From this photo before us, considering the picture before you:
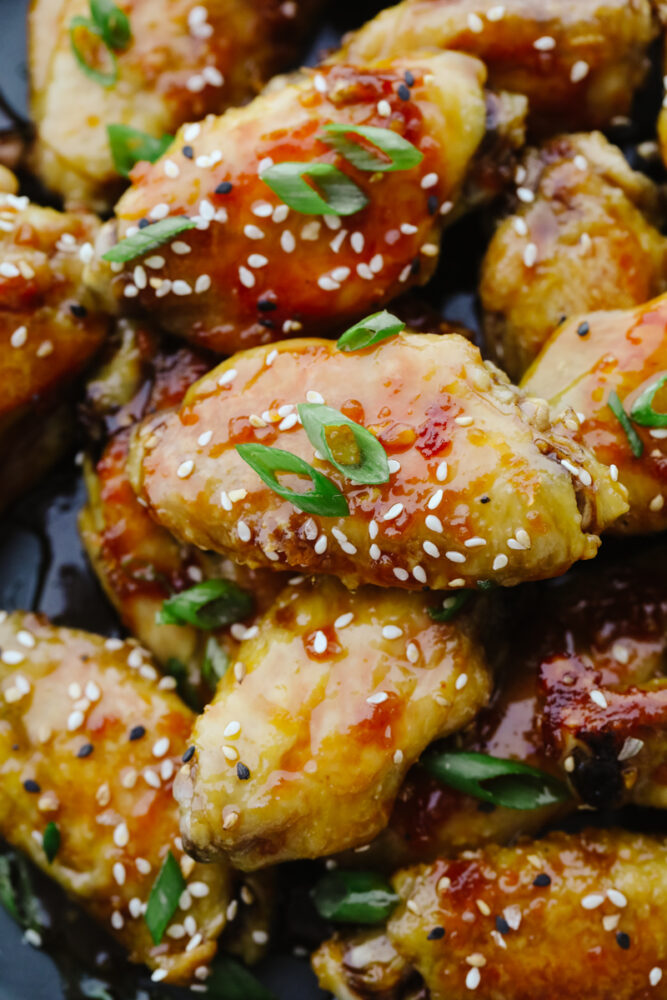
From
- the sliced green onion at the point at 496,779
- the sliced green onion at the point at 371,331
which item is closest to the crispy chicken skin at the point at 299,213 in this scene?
the sliced green onion at the point at 371,331

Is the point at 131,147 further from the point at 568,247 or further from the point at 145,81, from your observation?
the point at 568,247

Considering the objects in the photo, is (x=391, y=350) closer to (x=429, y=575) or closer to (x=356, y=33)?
(x=429, y=575)

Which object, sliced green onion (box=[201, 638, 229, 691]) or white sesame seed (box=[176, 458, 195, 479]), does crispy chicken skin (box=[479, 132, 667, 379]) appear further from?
sliced green onion (box=[201, 638, 229, 691])

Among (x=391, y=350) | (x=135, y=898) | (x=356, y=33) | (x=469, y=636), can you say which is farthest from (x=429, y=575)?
(x=356, y=33)

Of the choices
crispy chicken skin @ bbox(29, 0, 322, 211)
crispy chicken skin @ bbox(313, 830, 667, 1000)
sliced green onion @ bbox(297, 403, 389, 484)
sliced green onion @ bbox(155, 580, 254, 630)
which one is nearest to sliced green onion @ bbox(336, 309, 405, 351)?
sliced green onion @ bbox(297, 403, 389, 484)

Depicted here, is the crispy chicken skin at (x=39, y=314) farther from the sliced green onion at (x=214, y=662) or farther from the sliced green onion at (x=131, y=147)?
the sliced green onion at (x=214, y=662)
